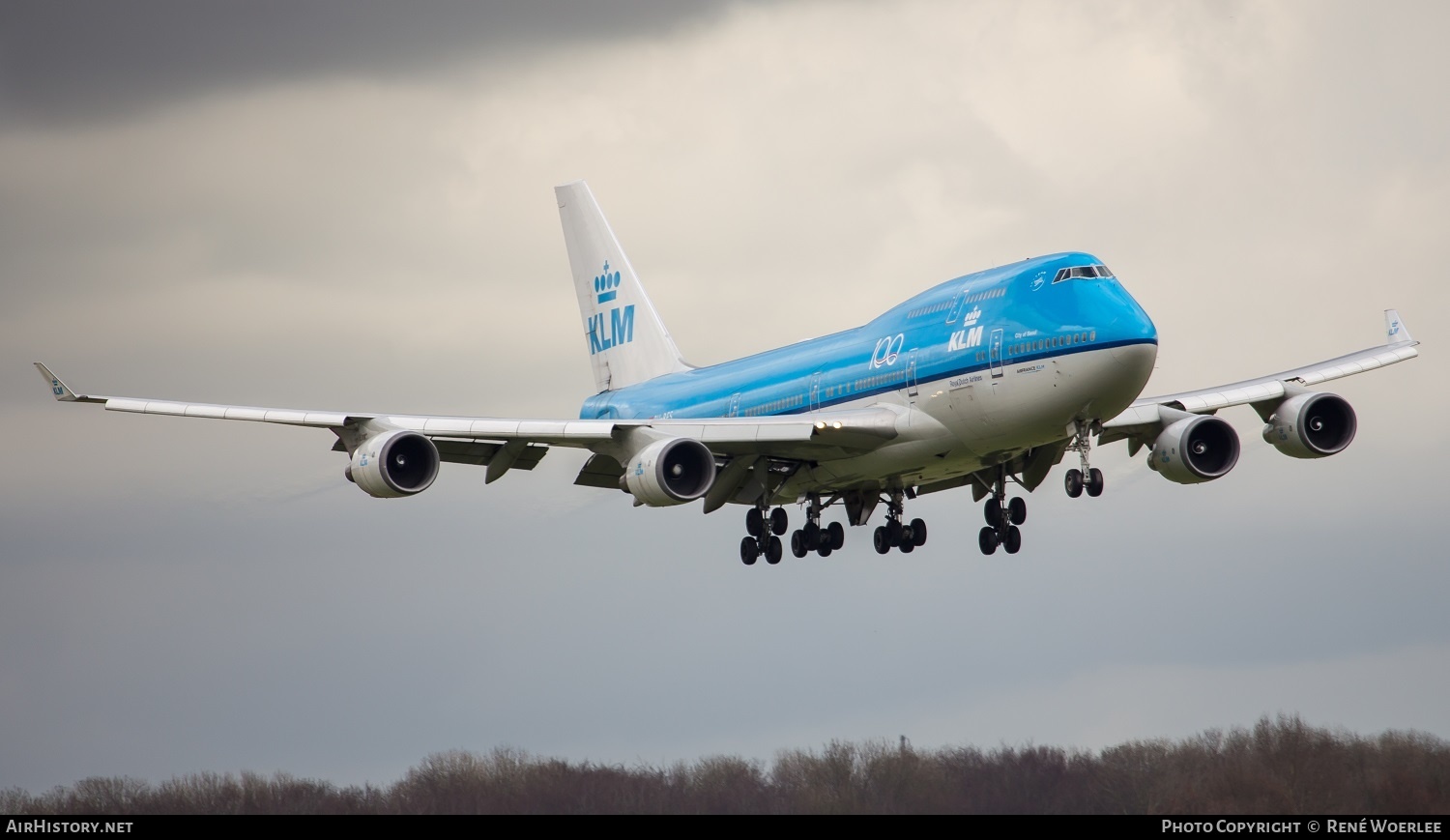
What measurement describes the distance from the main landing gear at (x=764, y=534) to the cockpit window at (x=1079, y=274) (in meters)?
13.3

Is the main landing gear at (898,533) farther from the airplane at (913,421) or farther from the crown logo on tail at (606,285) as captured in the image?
the crown logo on tail at (606,285)

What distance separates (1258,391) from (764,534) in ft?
47.4

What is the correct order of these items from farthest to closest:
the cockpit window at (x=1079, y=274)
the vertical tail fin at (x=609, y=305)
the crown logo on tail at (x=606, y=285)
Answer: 1. the crown logo on tail at (x=606, y=285)
2. the vertical tail fin at (x=609, y=305)
3. the cockpit window at (x=1079, y=274)

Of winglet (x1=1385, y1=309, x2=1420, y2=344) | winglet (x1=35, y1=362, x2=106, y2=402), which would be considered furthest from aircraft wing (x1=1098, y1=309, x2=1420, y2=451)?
winglet (x1=35, y1=362, x2=106, y2=402)

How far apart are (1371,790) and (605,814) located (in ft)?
79.8

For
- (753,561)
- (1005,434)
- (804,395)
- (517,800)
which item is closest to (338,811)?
(517,800)

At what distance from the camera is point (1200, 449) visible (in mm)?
55219

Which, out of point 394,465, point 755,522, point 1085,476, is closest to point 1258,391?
point 1085,476

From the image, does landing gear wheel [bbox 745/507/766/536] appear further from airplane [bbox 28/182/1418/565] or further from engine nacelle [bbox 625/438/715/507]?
engine nacelle [bbox 625/438/715/507]

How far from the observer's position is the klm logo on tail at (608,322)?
241 ft

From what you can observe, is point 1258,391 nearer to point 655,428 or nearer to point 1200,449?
point 1200,449

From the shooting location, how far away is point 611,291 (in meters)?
75.6

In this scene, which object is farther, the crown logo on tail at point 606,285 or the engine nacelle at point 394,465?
the crown logo on tail at point 606,285

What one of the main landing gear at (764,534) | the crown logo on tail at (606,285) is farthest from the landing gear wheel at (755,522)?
the crown logo on tail at (606,285)
